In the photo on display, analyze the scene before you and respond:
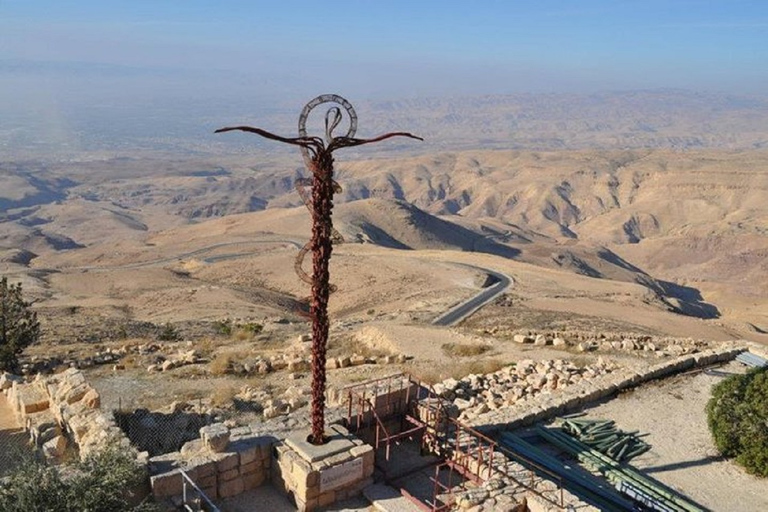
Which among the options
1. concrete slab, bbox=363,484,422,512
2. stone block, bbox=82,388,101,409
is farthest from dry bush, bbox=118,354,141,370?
concrete slab, bbox=363,484,422,512

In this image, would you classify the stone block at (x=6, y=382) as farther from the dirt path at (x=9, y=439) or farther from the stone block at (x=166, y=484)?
the stone block at (x=166, y=484)

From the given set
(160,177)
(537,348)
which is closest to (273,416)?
(537,348)

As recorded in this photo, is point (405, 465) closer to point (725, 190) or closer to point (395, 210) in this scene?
point (395, 210)

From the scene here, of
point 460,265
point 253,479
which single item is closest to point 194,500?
point 253,479

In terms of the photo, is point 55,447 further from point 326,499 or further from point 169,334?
point 169,334

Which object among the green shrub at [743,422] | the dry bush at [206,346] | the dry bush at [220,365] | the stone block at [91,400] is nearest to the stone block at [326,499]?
the stone block at [91,400]

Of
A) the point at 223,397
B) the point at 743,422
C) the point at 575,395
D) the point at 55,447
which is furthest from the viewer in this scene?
the point at 223,397
